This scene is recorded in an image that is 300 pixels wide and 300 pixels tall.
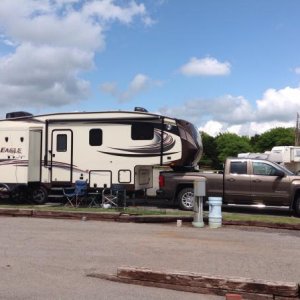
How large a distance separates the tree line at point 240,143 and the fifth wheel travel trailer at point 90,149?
85.8 m

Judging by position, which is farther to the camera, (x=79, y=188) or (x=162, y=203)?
(x=162, y=203)

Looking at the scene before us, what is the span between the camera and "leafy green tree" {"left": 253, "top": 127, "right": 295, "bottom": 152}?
10725 centimetres

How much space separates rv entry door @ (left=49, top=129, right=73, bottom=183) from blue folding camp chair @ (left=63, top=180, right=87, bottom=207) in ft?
1.38

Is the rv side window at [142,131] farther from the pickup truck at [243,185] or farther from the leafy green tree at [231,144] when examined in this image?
the leafy green tree at [231,144]

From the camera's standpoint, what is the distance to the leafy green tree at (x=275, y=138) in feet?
352

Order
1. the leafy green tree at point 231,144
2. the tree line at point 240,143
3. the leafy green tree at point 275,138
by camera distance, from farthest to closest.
A: the leafy green tree at point 231,144 < the tree line at point 240,143 < the leafy green tree at point 275,138

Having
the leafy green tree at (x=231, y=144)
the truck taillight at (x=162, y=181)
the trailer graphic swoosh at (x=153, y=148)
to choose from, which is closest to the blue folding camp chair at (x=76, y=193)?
the trailer graphic swoosh at (x=153, y=148)

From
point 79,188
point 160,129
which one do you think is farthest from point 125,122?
point 79,188

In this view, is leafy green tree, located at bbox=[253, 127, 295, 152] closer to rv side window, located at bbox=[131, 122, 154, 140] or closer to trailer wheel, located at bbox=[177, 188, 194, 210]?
rv side window, located at bbox=[131, 122, 154, 140]

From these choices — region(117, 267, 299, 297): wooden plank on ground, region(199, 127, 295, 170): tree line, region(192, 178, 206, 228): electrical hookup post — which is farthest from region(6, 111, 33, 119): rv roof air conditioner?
region(199, 127, 295, 170): tree line

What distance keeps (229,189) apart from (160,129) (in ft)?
10.00

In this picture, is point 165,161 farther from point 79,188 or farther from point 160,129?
point 79,188

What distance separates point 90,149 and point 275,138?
3765 inches

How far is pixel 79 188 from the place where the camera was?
17719 mm
